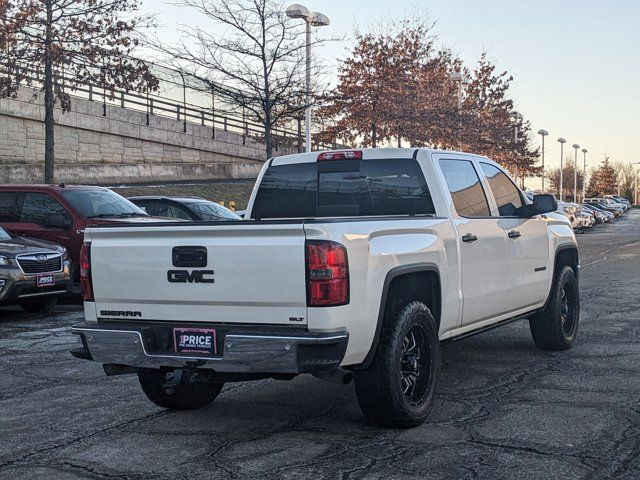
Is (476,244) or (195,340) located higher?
(476,244)

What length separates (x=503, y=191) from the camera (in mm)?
7766

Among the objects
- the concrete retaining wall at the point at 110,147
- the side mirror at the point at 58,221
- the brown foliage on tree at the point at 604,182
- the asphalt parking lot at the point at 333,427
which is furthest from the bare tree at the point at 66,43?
the brown foliage on tree at the point at 604,182

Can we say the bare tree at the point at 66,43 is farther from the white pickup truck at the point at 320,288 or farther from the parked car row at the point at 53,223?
the white pickup truck at the point at 320,288

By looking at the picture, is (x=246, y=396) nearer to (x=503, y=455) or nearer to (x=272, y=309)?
(x=272, y=309)

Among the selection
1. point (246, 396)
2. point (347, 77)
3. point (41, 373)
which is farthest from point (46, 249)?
point (347, 77)

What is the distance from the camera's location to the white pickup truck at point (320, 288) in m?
4.98

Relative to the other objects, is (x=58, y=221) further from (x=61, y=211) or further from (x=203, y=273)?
(x=203, y=273)

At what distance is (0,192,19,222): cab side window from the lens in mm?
14156

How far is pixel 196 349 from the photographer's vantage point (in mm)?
5289

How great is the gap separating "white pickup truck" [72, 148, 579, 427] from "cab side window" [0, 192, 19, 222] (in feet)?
27.9

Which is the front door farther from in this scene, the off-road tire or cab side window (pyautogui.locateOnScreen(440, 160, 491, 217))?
cab side window (pyautogui.locateOnScreen(440, 160, 491, 217))

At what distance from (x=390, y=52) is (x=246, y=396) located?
34236mm

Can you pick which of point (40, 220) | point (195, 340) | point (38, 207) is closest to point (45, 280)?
point (40, 220)

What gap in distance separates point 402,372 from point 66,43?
62.0 feet
